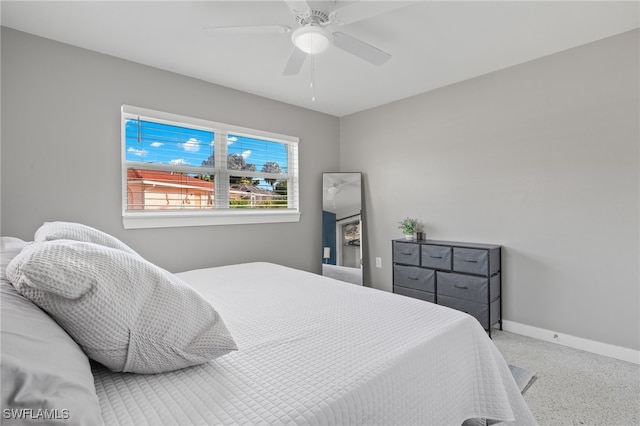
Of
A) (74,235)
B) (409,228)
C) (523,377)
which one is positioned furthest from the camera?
(409,228)

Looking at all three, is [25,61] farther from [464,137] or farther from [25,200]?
[464,137]

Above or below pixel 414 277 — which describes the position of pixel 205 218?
above

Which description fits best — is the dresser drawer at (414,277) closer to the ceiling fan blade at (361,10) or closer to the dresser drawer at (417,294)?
the dresser drawer at (417,294)

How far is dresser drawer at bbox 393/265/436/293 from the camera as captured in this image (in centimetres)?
321

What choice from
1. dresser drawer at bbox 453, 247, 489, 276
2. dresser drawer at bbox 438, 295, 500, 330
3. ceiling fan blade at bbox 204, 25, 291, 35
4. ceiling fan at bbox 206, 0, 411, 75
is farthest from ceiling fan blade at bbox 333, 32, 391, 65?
dresser drawer at bbox 438, 295, 500, 330

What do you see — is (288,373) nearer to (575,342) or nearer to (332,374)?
(332,374)

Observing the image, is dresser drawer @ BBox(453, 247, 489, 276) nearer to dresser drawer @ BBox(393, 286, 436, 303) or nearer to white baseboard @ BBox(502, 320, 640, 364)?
dresser drawer @ BBox(393, 286, 436, 303)

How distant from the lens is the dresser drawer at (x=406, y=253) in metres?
3.34

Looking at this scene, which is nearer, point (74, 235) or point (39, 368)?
point (39, 368)

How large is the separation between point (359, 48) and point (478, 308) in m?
2.45

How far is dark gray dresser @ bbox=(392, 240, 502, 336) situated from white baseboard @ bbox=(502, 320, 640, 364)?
16 centimetres

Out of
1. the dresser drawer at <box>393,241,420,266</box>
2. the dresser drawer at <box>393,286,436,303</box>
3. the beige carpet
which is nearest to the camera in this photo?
the beige carpet

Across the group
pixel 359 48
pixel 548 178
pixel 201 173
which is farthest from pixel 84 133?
pixel 548 178

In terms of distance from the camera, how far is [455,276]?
9.95 feet
